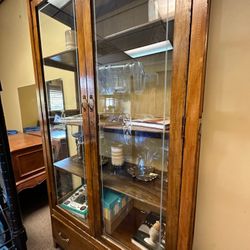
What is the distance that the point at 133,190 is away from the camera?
90 cm

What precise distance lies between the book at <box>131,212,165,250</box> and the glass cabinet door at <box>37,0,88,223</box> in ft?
1.27

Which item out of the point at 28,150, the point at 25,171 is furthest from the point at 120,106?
the point at 25,171

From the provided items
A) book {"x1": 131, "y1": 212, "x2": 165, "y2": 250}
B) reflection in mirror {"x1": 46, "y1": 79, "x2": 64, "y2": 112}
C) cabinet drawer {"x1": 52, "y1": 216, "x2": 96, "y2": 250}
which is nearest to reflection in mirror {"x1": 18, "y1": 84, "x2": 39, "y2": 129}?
reflection in mirror {"x1": 46, "y1": 79, "x2": 64, "y2": 112}

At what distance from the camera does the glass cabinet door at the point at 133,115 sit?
0.78 meters

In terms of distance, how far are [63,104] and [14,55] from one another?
1.69 metres

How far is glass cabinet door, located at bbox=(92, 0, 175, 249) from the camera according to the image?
0.78m

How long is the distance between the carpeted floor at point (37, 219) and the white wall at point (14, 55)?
1.16 m

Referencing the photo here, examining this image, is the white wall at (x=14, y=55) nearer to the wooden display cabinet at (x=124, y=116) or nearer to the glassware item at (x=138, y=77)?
the wooden display cabinet at (x=124, y=116)

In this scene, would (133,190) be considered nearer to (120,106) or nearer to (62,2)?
(120,106)

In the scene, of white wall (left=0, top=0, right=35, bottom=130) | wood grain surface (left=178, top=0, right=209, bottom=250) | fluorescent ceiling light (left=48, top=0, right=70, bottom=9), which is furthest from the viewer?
white wall (left=0, top=0, right=35, bottom=130)

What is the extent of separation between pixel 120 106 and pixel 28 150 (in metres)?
1.22

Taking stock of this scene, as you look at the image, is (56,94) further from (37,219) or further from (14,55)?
(14,55)

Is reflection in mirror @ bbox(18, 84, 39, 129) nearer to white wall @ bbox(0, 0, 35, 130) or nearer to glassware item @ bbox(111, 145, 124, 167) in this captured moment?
white wall @ bbox(0, 0, 35, 130)

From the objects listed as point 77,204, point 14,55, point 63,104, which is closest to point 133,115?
point 63,104
